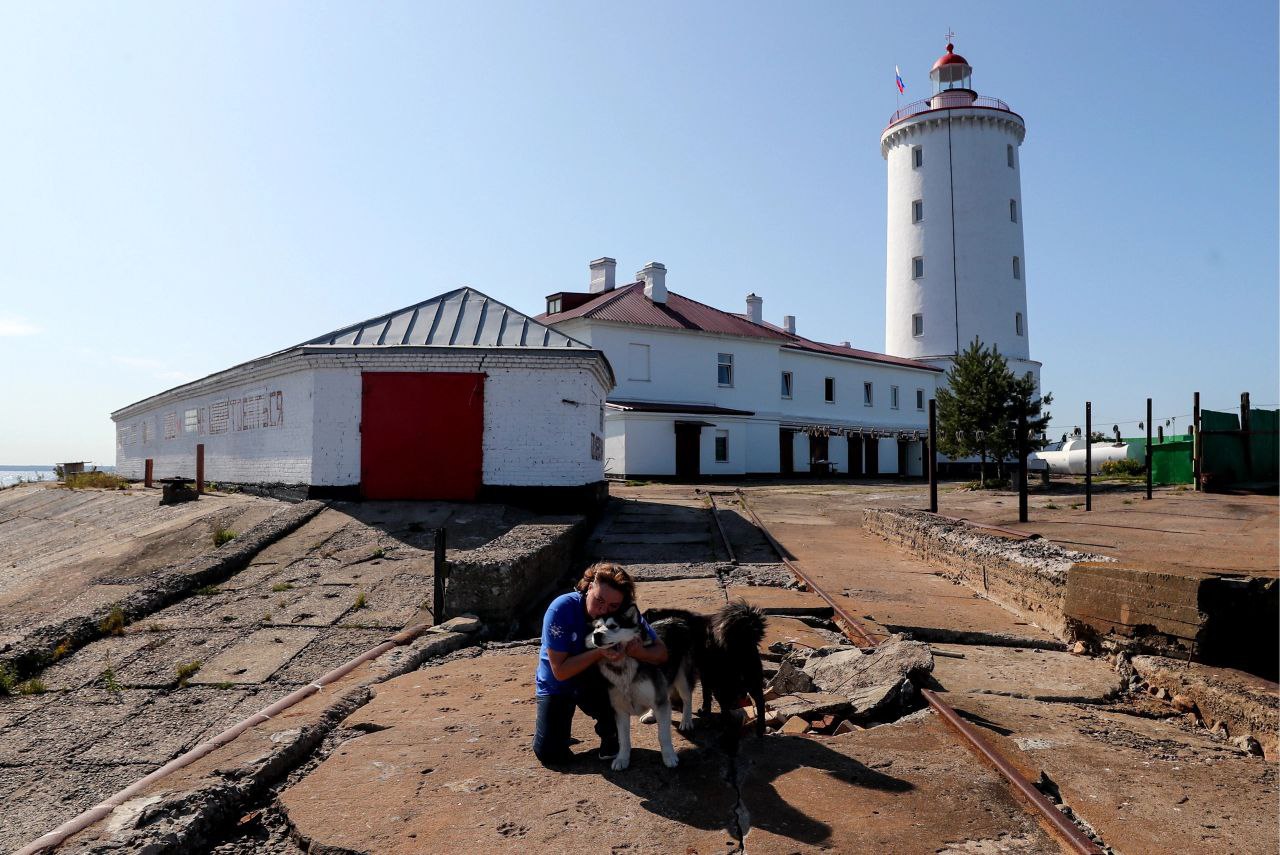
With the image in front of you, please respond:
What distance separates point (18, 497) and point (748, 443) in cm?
2730

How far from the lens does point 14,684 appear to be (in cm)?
709

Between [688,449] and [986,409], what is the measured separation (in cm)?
→ 1147

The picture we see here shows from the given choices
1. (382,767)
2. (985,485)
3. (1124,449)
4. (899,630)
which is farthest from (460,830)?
(1124,449)

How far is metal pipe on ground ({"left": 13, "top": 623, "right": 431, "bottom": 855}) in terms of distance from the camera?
12.4ft

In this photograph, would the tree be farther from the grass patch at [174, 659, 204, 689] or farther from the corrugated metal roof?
the grass patch at [174, 659, 204, 689]

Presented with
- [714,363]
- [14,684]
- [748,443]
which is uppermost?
[714,363]

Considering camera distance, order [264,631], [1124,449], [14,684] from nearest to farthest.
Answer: [14,684], [264,631], [1124,449]

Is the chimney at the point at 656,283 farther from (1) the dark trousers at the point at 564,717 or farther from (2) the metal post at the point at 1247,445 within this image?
(1) the dark trousers at the point at 564,717

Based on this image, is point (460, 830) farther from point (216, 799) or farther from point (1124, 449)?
point (1124, 449)

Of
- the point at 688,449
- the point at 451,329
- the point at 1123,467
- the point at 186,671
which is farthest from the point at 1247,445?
the point at 186,671

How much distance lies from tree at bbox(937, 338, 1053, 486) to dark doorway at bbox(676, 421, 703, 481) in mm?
9773

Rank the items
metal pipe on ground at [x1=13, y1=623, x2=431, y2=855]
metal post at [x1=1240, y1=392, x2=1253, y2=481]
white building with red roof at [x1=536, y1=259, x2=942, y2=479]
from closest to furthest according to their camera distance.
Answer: metal pipe on ground at [x1=13, y1=623, x2=431, y2=855] → metal post at [x1=1240, y1=392, x2=1253, y2=481] → white building with red roof at [x1=536, y1=259, x2=942, y2=479]

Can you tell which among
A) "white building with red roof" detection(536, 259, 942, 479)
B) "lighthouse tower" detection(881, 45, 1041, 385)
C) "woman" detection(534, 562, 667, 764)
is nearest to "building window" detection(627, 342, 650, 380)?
"white building with red roof" detection(536, 259, 942, 479)

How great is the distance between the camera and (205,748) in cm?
499
